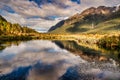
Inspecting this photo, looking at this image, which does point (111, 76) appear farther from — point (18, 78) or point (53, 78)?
point (18, 78)

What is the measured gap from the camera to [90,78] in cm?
4838

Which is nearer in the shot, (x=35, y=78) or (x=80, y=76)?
(x=35, y=78)

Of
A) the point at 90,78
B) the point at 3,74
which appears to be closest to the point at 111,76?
the point at 90,78

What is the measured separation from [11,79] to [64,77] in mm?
10963

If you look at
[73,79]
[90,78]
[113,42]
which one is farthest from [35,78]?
[113,42]

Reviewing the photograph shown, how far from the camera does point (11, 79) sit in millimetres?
45312

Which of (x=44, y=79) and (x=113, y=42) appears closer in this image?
(x=44, y=79)

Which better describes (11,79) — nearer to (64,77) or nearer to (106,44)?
(64,77)

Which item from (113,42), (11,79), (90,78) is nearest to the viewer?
(11,79)

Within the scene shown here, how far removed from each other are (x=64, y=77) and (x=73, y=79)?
2.72 m

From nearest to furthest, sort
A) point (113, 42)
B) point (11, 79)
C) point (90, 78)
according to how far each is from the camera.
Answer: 1. point (11, 79)
2. point (90, 78)
3. point (113, 42)

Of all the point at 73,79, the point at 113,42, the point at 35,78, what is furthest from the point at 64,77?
the point at 113,42

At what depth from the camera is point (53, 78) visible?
47375 mm

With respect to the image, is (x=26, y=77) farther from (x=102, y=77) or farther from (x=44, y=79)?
(x=102, y=77)
